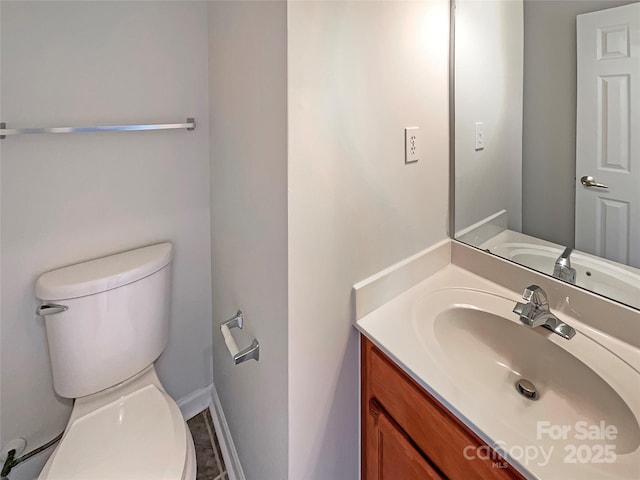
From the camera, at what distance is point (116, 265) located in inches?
47.6

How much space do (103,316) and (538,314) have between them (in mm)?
1326

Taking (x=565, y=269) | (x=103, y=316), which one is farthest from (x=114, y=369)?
(x=565, y=269)

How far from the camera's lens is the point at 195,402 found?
1678 millimetres

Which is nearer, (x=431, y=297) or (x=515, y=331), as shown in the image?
(x=515, y=331)

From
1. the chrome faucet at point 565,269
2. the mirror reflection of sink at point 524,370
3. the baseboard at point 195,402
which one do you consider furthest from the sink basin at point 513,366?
the baseboard at point 195,402

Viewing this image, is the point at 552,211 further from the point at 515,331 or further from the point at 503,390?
the point at 503,390

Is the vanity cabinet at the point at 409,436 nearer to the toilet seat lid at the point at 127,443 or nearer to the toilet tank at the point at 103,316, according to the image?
the toilet seat lid at the point at 127,443

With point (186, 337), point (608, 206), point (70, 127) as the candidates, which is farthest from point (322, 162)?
point (186, 337)

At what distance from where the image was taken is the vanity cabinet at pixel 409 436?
70cm

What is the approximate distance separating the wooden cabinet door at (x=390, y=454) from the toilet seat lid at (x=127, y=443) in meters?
0.55

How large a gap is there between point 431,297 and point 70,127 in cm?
130

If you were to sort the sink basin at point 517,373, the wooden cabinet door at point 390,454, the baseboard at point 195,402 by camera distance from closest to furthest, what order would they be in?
1. the sink basin at point 517,373
2. the wooden cabinet door at point 390,454
3. the baseboard at point 195,402

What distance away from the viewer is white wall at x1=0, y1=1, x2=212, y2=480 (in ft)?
3.52

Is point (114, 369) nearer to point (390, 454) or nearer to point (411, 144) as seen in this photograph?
point (390, 454)
